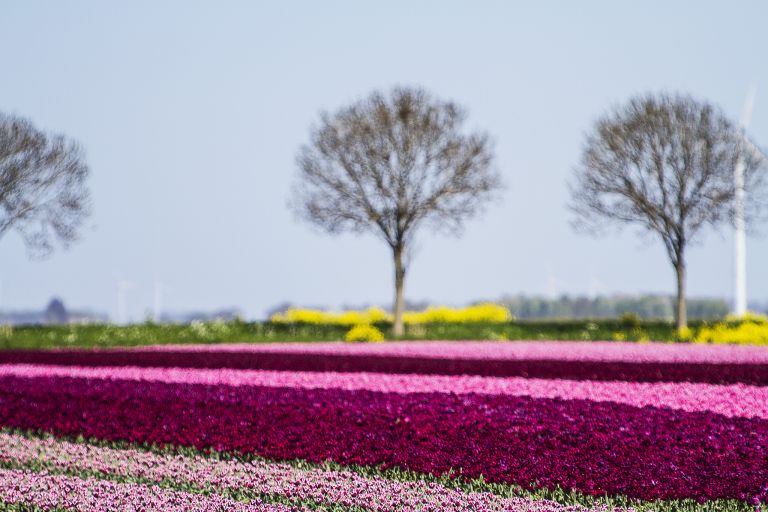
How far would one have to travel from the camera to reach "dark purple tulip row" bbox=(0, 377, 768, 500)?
8.72 m

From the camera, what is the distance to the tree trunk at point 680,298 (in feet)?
97.3

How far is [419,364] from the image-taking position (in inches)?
647

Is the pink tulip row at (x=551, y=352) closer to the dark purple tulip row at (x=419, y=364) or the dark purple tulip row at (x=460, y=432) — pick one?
the dark purple tulip row at (x=419, y=364)

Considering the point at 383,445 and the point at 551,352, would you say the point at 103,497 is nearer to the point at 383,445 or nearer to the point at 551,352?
the point at 383,445

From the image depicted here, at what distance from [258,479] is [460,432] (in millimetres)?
2094

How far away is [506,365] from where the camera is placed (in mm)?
16094

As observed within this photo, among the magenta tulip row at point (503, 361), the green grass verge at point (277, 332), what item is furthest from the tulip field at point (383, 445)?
the green grass verge at point (277, 332)

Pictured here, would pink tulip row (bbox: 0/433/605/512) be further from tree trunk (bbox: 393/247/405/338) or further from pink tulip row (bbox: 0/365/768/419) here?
tree trunk (bbox: 393/247/405/338)

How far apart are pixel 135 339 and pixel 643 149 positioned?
56.7 feet

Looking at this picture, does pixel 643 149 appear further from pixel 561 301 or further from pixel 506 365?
Answer: pixel 561 301

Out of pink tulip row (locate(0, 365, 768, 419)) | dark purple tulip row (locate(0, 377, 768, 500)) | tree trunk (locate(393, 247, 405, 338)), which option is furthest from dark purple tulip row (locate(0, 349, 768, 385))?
tree trunk (locate(393, 247, 405, 338))

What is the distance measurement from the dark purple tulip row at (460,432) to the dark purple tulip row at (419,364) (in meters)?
4.66

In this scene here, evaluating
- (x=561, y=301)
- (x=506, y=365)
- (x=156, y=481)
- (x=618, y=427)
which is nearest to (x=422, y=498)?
(x=618, y=427)

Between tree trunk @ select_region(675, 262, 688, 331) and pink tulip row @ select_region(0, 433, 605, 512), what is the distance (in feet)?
73.1
